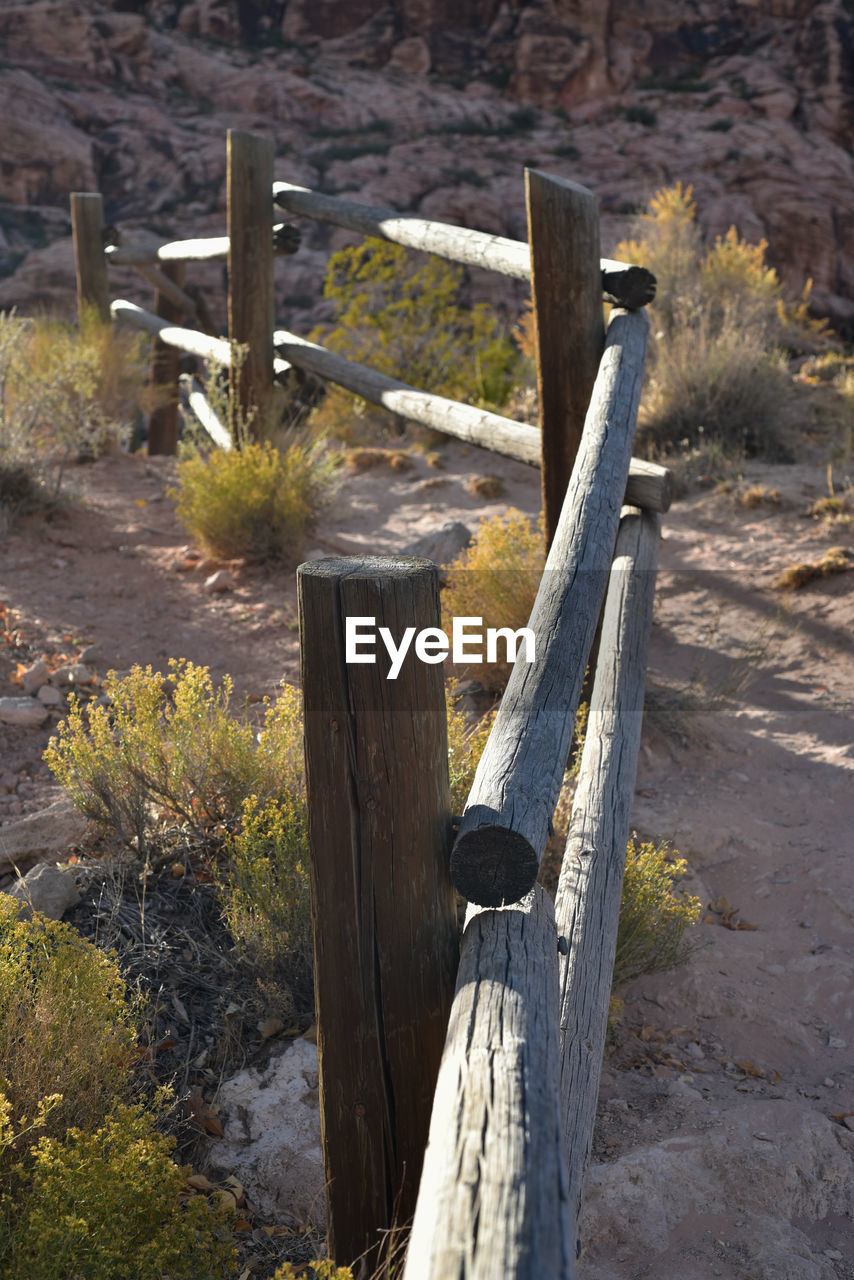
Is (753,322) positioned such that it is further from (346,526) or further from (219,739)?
(219,739)

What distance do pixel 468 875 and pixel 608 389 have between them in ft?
6.09

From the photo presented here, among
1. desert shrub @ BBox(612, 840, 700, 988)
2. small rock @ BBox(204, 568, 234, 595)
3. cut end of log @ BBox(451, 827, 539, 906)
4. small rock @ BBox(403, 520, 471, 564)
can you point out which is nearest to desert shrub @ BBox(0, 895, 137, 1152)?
cut end of log @ BBox(451, 827, 539, 906)

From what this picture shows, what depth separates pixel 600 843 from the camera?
2.14 metres

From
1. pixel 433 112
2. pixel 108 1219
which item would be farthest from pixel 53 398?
pixel 433 112

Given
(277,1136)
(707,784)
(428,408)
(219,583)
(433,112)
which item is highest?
(433,112)

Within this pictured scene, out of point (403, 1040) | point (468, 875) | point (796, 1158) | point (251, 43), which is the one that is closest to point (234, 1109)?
point (403, 1040)

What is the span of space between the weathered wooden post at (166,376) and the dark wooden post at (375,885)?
21.2 feet

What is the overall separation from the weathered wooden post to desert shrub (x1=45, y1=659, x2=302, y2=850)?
17.2 ft

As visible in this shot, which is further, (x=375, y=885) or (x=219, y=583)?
(x=219, y=583)

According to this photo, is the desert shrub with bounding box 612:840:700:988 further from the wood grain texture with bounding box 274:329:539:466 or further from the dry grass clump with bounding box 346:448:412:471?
the dry grass clump with bounding box 346:448:412:471

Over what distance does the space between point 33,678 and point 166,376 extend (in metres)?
4.59

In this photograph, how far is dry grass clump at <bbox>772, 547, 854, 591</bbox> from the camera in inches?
A: 195

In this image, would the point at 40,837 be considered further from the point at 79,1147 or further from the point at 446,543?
the point at 446,543

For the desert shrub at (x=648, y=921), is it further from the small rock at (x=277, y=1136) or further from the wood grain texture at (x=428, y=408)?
the wood grain texture at (x=428, y=408)
